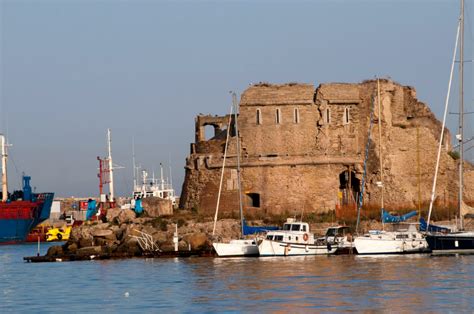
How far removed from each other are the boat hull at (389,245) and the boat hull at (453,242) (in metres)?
1.77

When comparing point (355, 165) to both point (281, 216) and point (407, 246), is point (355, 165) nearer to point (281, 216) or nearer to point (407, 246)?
point (281, 216)

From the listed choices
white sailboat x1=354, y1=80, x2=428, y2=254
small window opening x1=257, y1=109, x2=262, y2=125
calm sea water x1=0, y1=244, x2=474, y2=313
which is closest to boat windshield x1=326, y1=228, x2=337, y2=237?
white sailboat x1=354, y1=80, x2=428, y2=254

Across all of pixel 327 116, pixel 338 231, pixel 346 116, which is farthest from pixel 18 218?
pixel 338 231

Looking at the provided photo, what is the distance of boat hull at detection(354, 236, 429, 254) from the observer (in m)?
44.3

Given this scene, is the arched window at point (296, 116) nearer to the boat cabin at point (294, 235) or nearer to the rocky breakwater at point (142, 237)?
the rocky breakwater at point (142, 237)

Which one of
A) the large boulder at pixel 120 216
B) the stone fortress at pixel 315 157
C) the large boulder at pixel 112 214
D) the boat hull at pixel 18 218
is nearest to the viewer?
the large boulder at pixel 120 216

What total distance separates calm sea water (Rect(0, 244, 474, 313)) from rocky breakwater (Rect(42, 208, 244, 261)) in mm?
1877

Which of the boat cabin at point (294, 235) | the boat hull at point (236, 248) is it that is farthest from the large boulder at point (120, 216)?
the boat cabin at point (294, 235)

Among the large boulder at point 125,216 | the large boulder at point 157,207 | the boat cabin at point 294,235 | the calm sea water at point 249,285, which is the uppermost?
the large boulder at point 157,207

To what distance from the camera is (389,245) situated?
146 ft

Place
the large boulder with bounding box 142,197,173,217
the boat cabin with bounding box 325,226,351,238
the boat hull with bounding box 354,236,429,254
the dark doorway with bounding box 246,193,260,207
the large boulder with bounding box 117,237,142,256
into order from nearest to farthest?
1. the boat hull with bounding box 354,236,429,254
2. the boat cabin with bounding box 325,226,351,238
3. the large boulder with bounding box 117,237,142,256
4. the dark doorway with bounding box 246,193,260,207
5. the large boulder with bounding box 142,197,173,217

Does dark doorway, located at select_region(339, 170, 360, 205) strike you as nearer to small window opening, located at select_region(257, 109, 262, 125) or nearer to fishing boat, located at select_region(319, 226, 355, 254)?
small window opening, located at select_region(257, 109, 262, 125)

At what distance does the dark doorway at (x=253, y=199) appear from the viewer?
177ft

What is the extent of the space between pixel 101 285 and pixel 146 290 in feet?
9.94
